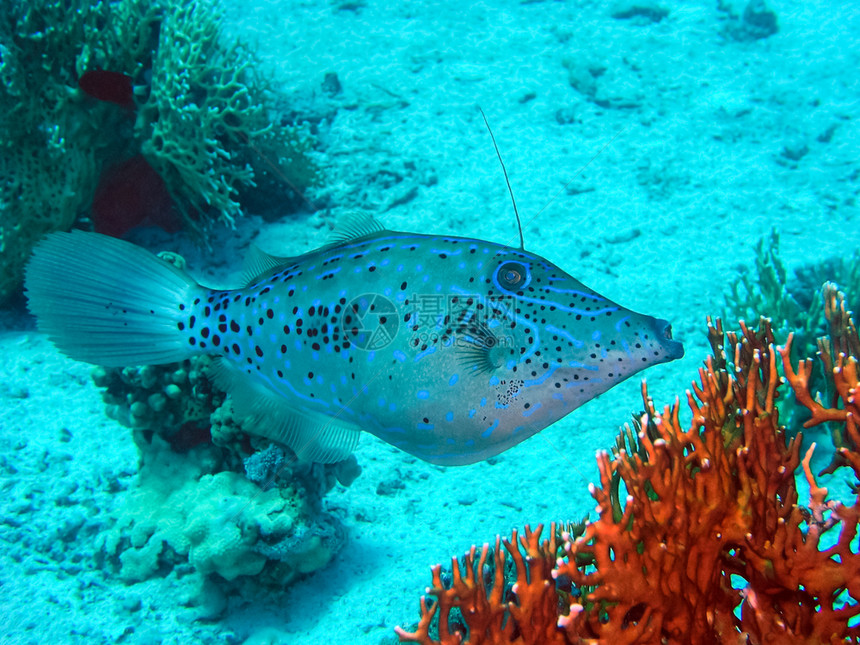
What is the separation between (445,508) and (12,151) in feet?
19.0

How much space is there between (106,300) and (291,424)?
3.72ft

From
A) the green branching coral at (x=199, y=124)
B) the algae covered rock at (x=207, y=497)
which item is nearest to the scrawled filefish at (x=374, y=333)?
the algae covered rock at (x=207, y=497)

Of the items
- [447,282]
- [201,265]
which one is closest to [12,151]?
[201,265]

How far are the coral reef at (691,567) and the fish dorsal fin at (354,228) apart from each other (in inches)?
65.5

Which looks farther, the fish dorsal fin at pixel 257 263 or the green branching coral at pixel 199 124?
the green branching coral at pixel 199 124

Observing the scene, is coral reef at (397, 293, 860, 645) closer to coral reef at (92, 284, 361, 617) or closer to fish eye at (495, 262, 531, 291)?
fish eye at (495, 262, 531, 291)

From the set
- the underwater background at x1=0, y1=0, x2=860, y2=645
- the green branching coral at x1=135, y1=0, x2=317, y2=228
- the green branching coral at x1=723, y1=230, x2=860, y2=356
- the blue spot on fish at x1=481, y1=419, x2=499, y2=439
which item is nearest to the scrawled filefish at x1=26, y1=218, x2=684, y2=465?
the blue spot on fish at x1=481, y1=419, x2=499, y2=439

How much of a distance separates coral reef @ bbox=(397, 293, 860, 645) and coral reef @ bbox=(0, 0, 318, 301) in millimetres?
5497

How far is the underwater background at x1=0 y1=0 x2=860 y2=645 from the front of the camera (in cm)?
369

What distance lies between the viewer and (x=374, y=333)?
2.37 meters

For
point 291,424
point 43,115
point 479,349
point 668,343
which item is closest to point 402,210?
point 43,115

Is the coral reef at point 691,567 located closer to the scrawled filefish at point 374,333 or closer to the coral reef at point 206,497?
the scrawled filefish at point 374,333

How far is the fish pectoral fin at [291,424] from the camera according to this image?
269 cm

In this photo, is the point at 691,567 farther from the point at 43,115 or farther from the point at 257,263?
the point at 43,115
